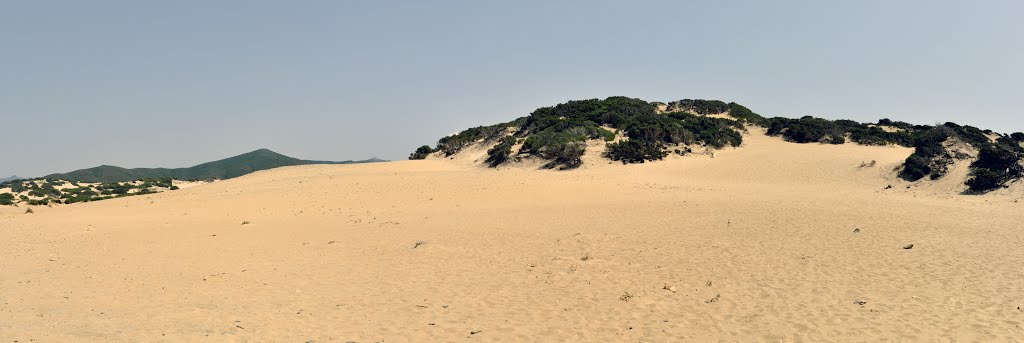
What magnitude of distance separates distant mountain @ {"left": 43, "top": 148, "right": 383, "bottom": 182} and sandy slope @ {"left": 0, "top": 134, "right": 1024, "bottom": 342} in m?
42.9

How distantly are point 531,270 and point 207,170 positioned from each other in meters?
93.1

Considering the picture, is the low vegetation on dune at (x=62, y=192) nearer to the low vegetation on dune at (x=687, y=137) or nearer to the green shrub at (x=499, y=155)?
the green shrub at (x=499, y=155)

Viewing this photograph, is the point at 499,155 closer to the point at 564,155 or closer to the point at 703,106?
the point at 564,155

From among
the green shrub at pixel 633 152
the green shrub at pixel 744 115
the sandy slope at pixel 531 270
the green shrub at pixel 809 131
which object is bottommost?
the sandy slope at pixel 531 270

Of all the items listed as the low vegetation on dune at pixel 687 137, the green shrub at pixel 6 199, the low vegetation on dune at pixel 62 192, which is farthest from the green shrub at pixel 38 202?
the low vegetation on dune at pixel 687 137

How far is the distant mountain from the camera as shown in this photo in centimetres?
6774

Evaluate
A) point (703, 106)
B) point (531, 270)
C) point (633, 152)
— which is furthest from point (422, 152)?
point (531, 270)

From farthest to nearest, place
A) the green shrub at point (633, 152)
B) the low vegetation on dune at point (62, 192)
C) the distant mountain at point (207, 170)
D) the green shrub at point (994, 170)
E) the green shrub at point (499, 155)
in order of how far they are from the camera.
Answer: the distant mountain at point (207, 170) < the green shrub at point (499, 155) < the green shrub at point (633, 152) < the low vegetation on dune at point (62, 192) < the green shrub at point (994, 170)

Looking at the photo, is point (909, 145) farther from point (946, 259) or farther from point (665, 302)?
point (665, 302)

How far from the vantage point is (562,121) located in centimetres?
4988

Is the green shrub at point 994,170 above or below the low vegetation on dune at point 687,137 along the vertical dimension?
below

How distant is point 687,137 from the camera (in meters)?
44.0

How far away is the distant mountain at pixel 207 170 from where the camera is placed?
6774 centimetres

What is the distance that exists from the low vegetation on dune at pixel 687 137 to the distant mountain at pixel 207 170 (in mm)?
24327
